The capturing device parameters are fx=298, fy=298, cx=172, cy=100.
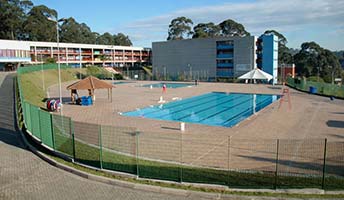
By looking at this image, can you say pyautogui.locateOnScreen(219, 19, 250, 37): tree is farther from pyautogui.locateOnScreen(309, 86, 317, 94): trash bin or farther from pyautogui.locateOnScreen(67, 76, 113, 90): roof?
pyautogui.locateOnScreen(67, 76, 113, 90): roof

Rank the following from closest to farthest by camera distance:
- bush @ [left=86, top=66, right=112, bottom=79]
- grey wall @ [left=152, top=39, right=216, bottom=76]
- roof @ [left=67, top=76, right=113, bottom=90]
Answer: roof @ [left=67, top=76, right=113, bottom=90] < bush @ [left=86, top=66, right=112, bottom=79] < grey wall @ [left=152, top=39, right=216, bottom=76]

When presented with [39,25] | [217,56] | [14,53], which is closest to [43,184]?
[217,56]

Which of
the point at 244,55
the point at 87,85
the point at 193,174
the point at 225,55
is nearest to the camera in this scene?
the point at 193,174

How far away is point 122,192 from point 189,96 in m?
23.7

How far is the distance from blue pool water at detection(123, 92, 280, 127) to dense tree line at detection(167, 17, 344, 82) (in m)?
44.3

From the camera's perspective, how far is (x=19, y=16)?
→ 82500 millimetres

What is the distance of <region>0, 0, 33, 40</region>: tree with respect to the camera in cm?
7912

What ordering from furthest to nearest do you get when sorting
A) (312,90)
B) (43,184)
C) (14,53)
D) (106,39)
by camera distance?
(106,39) < (14,53) < (312,90) < (43,184)

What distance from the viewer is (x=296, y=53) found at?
92.1 m

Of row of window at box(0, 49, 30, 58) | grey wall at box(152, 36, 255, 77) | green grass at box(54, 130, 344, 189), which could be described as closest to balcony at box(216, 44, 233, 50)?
grey wall at box(152, 36, 255, 77)

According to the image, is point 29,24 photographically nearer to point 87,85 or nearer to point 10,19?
point 10,19

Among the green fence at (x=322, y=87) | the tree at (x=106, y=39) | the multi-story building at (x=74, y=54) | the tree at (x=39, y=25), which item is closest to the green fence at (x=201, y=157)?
the green fence at (x=322, y=87)

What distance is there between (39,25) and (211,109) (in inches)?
2892

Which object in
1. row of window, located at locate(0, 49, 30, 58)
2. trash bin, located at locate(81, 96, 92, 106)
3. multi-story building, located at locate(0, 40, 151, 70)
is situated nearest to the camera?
trash bin, located at locate(81, 96, 92, 106)
